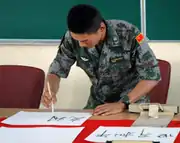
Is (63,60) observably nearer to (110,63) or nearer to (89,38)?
(110,63)

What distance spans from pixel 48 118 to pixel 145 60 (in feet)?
2.05

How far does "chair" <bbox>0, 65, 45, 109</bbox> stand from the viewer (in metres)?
2.58

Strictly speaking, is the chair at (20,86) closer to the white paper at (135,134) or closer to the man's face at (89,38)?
the man's face at (89,38)

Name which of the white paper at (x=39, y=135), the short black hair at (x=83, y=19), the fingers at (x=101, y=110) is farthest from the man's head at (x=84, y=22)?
the white paper at (x=39, y=135)

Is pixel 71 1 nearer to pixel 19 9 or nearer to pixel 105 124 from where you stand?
pixel 19 9

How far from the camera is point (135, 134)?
172 cm

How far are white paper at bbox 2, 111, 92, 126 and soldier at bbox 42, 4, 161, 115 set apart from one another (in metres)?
0.09

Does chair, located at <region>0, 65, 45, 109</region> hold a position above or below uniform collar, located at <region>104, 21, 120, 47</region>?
below

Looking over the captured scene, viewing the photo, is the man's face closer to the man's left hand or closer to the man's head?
the man's head

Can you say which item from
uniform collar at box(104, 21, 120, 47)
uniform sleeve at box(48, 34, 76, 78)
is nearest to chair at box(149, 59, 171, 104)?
uniform collar at box(104, 21, 120, 47)

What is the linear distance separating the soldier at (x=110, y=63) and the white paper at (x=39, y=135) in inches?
11.9

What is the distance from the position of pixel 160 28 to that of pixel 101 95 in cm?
93

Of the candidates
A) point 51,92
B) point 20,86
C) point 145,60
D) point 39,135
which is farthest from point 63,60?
point 39,135

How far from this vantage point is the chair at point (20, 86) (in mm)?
2580
